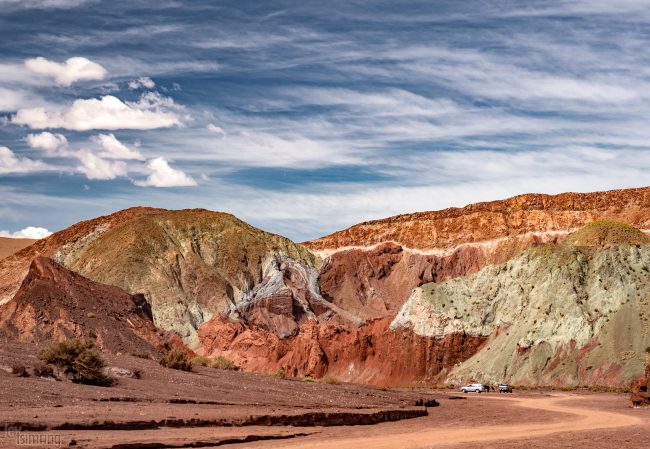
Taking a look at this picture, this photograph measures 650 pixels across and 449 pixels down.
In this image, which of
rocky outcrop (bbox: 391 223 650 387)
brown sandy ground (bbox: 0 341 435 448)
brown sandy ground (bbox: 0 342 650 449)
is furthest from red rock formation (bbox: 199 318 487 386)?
brown sandy ground (bbox: 0 341 435 448)

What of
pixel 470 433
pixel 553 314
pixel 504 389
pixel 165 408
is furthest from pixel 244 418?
pixel 553 314

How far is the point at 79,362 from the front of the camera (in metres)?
31.6

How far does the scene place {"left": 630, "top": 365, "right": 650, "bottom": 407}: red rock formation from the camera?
4369 centimetres

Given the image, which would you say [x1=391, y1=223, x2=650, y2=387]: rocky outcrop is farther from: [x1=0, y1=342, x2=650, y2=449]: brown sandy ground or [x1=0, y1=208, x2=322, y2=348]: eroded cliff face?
[x1=0, y1=208, x2=322, y2=348]: eroded cliff face

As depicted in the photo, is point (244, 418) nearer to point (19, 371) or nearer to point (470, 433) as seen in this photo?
point (19, 371)

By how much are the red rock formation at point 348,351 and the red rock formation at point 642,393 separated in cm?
3843

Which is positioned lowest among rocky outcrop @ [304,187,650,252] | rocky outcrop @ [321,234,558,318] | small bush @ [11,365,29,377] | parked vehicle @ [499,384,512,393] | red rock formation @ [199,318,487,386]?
parked vehicle @ [499,384,512,393]

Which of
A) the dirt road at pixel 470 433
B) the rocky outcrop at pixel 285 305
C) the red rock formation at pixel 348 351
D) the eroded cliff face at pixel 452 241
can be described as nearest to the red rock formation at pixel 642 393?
the dirt road at pixel 470 433

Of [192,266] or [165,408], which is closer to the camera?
[165,408]

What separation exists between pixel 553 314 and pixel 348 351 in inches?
941

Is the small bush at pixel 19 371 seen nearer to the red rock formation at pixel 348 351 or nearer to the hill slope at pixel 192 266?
the red rock formation at pixel 348 351

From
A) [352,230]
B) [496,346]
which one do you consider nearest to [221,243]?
[352,230]

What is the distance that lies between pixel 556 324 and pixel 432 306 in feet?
52.3

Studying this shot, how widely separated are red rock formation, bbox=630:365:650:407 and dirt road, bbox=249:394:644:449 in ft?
7.85
